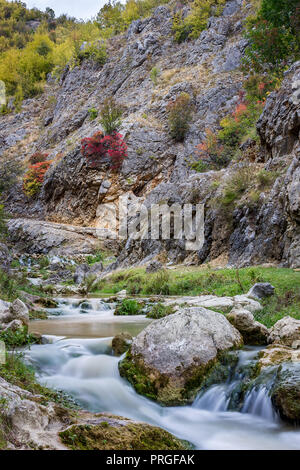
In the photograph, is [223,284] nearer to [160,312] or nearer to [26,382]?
[160,312]

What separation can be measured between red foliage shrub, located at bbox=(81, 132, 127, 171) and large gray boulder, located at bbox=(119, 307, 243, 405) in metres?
27.6

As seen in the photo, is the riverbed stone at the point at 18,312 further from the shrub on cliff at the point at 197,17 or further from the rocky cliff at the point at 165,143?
the shrub on cliff at the point at 197,17

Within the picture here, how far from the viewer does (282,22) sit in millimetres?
18938

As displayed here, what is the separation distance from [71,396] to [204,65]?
125 feet

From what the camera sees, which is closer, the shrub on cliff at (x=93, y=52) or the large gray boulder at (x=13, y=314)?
the large gray boulder at (x=13, y=314)

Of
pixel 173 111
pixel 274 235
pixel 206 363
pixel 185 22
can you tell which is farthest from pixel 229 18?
pixel 206 363

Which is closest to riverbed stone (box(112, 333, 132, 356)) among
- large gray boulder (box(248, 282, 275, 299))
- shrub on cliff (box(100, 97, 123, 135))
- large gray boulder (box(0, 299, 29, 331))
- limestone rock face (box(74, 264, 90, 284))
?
large gray boulder (box(0, 299, 29, 331))

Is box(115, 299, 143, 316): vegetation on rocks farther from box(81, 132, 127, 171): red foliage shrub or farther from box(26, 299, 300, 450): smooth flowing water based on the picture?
box(81, 132, 127, 171): red foliage shrub

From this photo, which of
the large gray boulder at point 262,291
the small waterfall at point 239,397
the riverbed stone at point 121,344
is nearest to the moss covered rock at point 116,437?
the small waterfall at point 239,397

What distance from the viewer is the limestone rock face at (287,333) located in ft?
16.9

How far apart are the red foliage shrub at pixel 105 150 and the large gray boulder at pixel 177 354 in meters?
27.6

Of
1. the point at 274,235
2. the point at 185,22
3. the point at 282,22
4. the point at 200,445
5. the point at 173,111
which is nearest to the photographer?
the point at 200,445

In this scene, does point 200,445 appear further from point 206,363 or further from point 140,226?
point 140,226

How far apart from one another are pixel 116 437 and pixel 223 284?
328 inches
